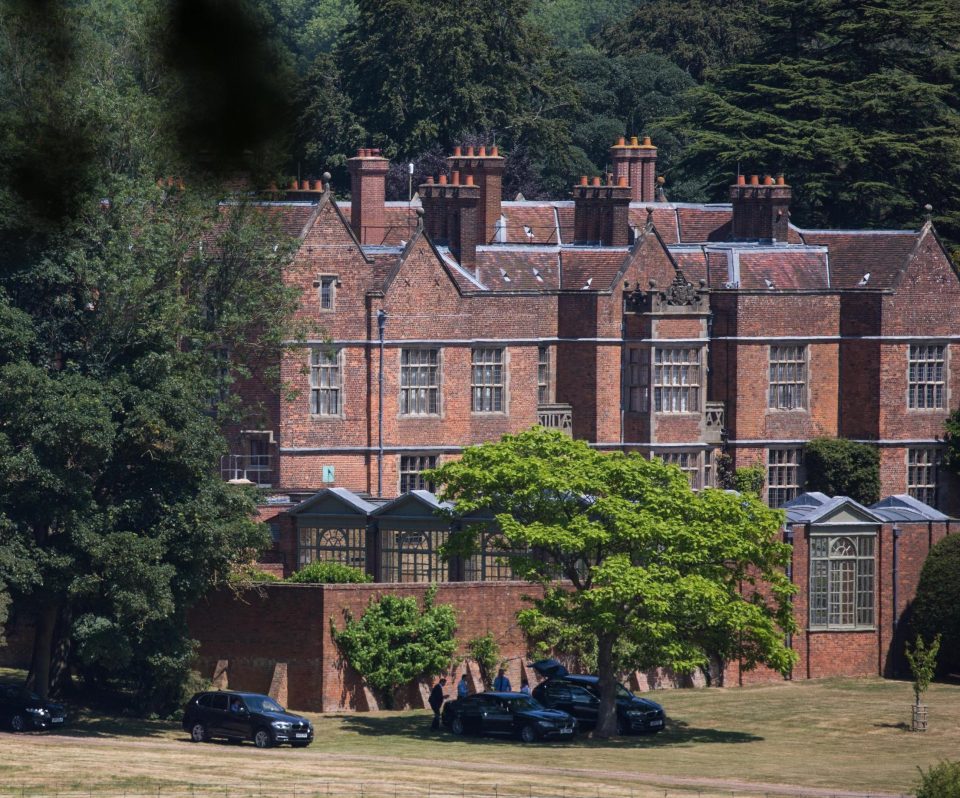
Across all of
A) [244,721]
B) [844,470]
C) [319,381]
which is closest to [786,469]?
[844,470]

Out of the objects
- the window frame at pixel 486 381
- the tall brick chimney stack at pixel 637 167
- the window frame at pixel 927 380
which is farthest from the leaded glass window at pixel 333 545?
the tall brick chimney stack at pixel 637 167

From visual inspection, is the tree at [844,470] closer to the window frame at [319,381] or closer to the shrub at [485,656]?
the window frame at [319,381]

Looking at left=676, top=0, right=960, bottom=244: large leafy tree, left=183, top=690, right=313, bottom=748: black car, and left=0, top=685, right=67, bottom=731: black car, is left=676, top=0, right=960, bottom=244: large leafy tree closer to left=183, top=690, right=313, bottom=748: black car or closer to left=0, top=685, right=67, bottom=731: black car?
left=183, top=690, right=313, bottom=748: black car

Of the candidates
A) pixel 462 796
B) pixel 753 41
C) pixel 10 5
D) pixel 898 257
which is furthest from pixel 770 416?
pixel 753 41

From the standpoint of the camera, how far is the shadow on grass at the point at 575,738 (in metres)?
60.1

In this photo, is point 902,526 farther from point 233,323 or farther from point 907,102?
point 907,102

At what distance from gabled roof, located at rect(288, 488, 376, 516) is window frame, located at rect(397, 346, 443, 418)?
5.68 m

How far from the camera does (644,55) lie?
398ft

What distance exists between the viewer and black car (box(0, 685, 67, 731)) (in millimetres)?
59719

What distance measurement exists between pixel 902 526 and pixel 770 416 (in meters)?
10.3

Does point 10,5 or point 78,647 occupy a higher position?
point 10,5

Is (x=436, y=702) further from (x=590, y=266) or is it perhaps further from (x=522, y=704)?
(x=590, y=266)

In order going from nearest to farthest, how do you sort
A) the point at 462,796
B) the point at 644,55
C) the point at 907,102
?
the point at 462,796 < the point at 907,102 < the point at 644,55

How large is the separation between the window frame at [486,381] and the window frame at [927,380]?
11.9 meters
